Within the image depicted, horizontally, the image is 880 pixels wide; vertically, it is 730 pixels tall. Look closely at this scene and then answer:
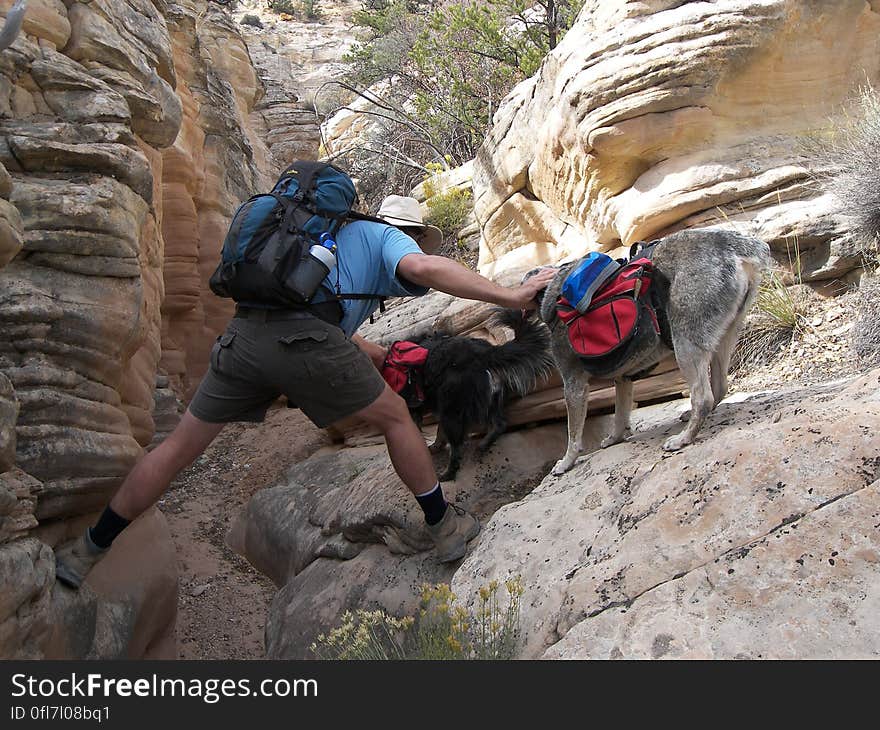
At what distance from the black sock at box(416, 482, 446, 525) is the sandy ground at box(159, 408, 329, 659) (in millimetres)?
1629

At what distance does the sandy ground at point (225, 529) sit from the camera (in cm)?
505

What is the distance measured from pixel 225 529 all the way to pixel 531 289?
397 cm

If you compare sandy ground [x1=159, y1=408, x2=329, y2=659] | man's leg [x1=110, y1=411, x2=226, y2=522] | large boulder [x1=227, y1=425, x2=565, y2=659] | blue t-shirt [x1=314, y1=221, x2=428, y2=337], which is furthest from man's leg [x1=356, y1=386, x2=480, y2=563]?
sandy ground [x1=159, y1=408, x2=329, y2=659]

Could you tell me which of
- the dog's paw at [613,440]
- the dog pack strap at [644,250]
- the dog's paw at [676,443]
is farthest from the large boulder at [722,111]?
the dog's paw at [676,443]

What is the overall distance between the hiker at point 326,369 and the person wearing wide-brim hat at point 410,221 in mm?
462

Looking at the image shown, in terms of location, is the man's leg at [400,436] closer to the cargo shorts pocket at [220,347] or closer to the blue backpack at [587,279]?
the cargo shorts pocket at [220,347]

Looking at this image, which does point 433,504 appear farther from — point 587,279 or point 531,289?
point 587,279

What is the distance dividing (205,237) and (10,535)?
586 cm

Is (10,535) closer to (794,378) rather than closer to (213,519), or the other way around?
(213,519)

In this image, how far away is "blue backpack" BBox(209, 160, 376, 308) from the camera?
3.53m

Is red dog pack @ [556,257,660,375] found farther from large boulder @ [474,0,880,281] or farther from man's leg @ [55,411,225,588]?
large boulder @ [474,0,880,281]

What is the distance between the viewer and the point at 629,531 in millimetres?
3139

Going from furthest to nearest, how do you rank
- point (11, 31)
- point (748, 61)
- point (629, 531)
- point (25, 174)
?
point (748, 61)
point (25, 174)
point (11, 31)
point (629, 531)
